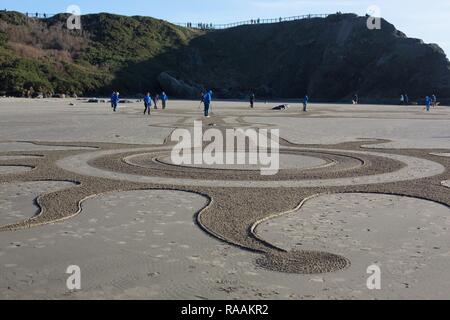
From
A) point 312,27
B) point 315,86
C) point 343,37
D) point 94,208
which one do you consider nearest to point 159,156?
point 94,208

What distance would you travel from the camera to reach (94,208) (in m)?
9.23

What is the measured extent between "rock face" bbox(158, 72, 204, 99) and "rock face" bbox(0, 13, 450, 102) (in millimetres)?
181

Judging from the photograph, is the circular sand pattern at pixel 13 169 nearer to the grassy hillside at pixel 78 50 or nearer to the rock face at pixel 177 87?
the grassy hillside at pixel 78 50

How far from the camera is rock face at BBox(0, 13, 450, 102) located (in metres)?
92.2

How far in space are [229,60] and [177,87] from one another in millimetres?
31576

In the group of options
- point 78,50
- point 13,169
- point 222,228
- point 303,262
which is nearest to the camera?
point 303,262

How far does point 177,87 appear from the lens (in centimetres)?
9731

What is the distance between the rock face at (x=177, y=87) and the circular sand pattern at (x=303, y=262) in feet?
296

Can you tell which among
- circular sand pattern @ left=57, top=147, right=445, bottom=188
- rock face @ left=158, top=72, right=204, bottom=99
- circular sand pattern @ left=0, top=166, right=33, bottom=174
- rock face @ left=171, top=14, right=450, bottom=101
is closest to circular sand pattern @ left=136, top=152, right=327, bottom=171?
circular sand pattern @ left=57, top=147, right=445, bottom=188

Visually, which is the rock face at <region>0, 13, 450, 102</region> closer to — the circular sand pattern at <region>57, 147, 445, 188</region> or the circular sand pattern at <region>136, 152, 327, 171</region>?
the circular sand pattern at <region>136, 152, 327, 171</region>

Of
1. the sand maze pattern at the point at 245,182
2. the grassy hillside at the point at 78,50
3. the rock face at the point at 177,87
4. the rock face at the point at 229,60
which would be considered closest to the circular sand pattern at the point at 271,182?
the sand maze pattern at the point at 245,182

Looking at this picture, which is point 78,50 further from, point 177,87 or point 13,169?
point 13,169

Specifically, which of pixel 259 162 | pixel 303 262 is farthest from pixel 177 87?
pixel 303 262
